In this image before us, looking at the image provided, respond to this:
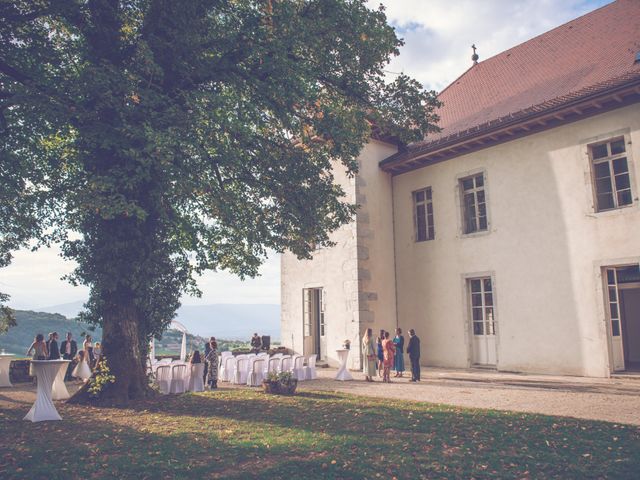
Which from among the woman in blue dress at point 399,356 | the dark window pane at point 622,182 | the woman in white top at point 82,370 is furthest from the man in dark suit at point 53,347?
the dark window pane at point 622,182

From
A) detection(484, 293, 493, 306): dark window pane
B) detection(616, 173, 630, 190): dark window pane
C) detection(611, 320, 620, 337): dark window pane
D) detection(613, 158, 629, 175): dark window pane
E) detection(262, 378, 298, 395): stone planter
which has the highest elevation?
detection(613, 158, 629, 175): dark window pane

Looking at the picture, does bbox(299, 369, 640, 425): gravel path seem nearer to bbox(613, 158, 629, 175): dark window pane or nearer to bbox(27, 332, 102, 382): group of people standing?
bbox(613, 158, 629, 175): dark window pane

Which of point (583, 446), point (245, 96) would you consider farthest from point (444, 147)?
point (583, 446)

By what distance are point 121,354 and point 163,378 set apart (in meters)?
2.30

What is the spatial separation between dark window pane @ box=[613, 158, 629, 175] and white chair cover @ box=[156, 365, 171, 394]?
12160 millimetres

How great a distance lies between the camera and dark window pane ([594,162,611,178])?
1292 cm

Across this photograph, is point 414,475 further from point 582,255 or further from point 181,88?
point 582,255

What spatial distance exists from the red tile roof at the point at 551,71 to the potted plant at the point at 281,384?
924cm

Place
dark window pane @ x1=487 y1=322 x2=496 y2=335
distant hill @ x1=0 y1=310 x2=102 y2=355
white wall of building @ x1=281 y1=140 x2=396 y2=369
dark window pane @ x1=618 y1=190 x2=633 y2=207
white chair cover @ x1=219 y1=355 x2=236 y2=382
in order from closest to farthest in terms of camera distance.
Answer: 1. dark window pane @ x1=618 y1=190 x2=633 y2=207
2. dark window pane @ x1=487 y1=322 x2=496 y2=335
3. white chair cover @ x1=219 y1=355 x2=236 y2=382
4. white wall of building @ x1=281 y1=140 x2=396 y2=369
5. distant hill @ x1=0 y1=310 x2=102 y2=355

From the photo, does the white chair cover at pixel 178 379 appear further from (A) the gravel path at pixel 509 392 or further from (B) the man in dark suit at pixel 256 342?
(B) the man in dark suit at pixel 256 342

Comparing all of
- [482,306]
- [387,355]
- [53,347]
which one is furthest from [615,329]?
[53,347]

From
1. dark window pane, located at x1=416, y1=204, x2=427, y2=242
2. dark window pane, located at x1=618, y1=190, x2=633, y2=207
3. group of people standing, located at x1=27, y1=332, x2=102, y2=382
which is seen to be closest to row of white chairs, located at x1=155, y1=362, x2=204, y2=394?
group of people standing, located at x1=27, y1=332, x2=102, y2=382

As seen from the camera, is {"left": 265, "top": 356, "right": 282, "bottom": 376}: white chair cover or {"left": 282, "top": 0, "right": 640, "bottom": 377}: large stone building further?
{"left": 265, "top": 356, "right": 282, "bottom": 376}: white chair cover

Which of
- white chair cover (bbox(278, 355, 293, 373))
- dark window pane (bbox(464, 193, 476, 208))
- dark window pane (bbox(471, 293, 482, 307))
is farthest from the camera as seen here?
dark window pane (bbox(464, 193, 476, 208))
